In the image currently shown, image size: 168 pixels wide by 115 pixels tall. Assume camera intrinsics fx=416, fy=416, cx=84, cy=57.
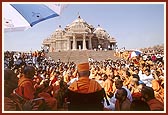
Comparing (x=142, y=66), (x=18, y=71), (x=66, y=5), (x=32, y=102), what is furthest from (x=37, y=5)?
(x=142, y=66)

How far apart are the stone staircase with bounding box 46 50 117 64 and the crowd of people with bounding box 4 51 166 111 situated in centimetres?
8

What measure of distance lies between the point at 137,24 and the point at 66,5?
50.4 inches

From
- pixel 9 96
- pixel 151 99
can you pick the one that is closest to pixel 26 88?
pixel 9 96

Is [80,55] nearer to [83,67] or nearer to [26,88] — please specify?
[83,67]

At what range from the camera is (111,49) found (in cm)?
752

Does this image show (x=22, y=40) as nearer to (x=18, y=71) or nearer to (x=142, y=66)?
(x=18, y=71)

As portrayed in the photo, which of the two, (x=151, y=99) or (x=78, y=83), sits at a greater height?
(x=78, y=83)

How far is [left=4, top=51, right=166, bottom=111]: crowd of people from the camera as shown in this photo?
7035mm

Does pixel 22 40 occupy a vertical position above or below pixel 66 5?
below

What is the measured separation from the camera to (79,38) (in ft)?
25.0

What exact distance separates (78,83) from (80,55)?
21.7 inches

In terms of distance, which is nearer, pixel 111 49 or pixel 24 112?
pixel 24 112

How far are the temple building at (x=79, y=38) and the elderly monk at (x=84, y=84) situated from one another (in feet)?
2.01

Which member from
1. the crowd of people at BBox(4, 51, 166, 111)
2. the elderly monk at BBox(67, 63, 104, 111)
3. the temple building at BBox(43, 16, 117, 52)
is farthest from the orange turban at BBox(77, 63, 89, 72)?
the temple building at BBox(43, 16, 117, 52)
